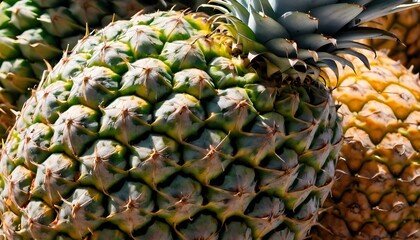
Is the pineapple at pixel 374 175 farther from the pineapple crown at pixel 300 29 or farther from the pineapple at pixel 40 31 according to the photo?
the pineapple at pixel 40 31

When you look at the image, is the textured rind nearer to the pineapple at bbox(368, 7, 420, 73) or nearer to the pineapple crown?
the pineapple crown

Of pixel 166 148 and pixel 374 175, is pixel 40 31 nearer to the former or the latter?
pixel 166 148

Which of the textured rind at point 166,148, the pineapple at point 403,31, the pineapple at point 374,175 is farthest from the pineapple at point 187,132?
the pineapple at point 403,31

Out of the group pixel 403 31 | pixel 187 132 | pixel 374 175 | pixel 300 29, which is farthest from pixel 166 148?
pixel 403 31

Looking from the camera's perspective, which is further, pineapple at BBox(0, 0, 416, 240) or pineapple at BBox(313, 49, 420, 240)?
pineapple at BBox(313, 49, 420, 240)

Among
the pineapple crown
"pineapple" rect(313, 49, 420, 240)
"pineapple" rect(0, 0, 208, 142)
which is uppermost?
the pineapple crown

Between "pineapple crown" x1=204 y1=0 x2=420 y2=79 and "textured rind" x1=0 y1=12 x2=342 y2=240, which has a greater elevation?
"pineapple crown" x1=204 y1=0 x2=420 y2=79

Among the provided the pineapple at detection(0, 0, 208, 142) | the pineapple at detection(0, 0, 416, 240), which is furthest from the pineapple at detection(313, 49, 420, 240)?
the pineapple at detection(0, 0, 208, 142)
